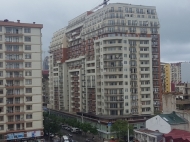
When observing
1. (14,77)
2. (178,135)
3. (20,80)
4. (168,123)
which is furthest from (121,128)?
(14,77)

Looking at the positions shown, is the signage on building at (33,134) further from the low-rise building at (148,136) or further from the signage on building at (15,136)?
the low-rise building at (148,136)

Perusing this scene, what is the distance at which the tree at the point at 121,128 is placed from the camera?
173ft

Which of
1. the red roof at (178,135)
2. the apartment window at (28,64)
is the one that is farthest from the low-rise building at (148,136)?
the apartment window at (28,64)

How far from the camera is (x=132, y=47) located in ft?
203

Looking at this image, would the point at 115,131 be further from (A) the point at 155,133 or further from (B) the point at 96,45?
(B) the point at 96,45

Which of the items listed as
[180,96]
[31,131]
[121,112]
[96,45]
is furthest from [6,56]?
[180,96]

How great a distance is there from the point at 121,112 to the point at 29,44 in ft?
78.3

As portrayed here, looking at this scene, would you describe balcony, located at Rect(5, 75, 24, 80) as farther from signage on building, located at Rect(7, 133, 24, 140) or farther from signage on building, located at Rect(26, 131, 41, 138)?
signage on building, located at Rect(26, 131, 41, 138)

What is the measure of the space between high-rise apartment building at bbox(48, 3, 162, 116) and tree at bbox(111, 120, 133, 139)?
19.0ft

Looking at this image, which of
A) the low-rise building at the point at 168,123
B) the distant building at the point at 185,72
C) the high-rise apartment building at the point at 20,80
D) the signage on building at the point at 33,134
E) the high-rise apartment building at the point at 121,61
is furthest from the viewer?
the distant building at the point at 185,72

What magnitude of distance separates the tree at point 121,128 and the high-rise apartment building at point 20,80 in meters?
14.0

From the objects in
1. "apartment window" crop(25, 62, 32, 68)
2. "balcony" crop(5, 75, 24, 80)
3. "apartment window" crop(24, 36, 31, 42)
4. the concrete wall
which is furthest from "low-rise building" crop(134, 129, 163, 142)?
"apartment window" crop(24, 36, 31, 42)

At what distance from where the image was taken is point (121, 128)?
173 feet

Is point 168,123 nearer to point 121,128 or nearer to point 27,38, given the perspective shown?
point 121,128
